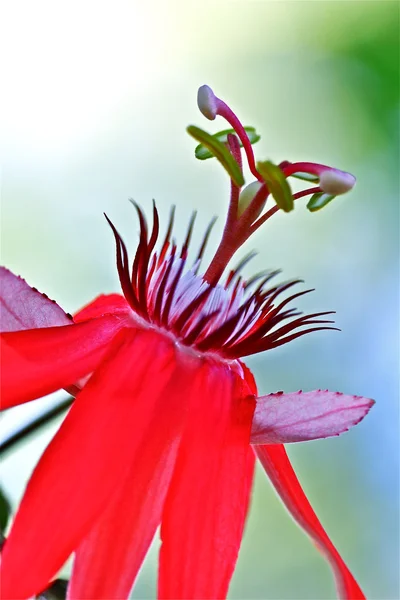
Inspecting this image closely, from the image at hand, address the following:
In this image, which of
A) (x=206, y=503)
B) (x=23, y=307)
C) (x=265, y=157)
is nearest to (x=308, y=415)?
(x=206, y=503)

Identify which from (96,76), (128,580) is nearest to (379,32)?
(96,76)

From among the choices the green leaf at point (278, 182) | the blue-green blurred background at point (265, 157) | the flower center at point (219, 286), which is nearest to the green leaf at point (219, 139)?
the flower center at point (219, 286)

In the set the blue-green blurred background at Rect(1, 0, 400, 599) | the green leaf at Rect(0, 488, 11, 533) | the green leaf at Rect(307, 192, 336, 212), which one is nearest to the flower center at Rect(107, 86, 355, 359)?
the green leaf at Rect(307, 192, 336, 212)

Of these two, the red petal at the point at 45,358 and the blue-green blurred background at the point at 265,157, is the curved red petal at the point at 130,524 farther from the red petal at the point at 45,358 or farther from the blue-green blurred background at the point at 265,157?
the blue-green blurred background at the point at 265,157

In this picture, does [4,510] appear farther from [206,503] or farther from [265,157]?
[265,157]

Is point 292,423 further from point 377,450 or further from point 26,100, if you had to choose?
point 377,450
